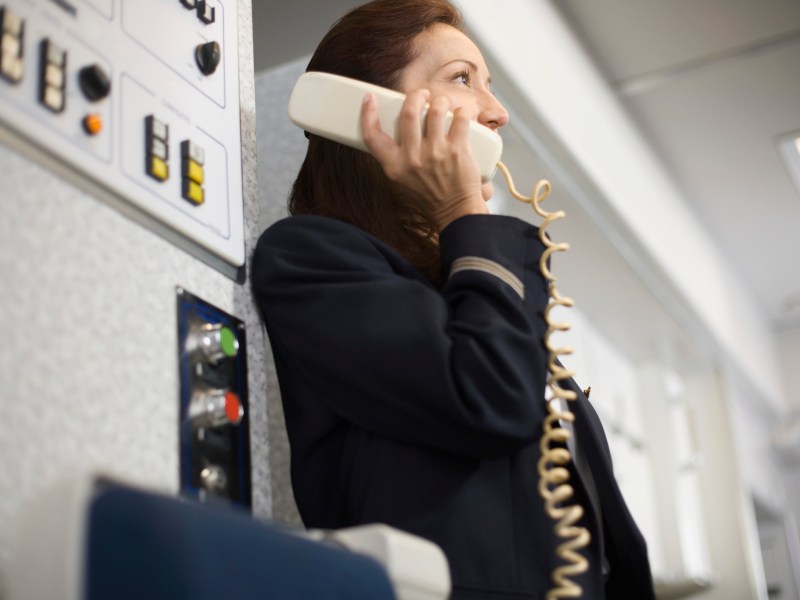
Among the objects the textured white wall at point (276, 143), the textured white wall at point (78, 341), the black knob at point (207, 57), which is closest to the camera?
the textured white wall at point (78, 341)

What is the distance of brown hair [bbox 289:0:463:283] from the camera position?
3.92 ft

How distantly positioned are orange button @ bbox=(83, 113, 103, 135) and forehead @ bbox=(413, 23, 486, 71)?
570 mm

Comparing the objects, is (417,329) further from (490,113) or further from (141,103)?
(490,113)

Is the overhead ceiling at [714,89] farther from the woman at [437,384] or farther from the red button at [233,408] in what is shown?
the red button at [233,408]

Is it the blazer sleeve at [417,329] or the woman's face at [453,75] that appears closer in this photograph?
the blazer sleeve at [417,329]

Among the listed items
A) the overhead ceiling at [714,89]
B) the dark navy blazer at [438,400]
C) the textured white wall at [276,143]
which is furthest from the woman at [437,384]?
the overhead ceiling at [714,89]

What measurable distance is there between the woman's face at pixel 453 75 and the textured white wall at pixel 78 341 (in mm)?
483

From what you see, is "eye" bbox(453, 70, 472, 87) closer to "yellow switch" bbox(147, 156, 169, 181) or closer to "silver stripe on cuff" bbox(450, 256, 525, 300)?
"silver stripe on cuff" bbox(450, 256, 525, 300)

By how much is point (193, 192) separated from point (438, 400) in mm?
288

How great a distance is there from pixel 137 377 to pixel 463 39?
728 mm

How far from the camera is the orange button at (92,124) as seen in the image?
0.77 metres

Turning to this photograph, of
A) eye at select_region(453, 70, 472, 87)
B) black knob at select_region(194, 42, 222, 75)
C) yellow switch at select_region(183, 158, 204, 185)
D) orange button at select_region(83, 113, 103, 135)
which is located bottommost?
orange button at select_region(83, 113, 103, 135)

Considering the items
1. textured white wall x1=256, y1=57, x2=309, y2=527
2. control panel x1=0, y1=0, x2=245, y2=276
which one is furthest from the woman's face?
textured white wall x1=256, y1=57, x2=309, y2=527

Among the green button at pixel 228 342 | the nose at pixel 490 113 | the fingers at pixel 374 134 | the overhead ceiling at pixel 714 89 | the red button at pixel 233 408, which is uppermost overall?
the overhead ceiling at pixel 714 89
